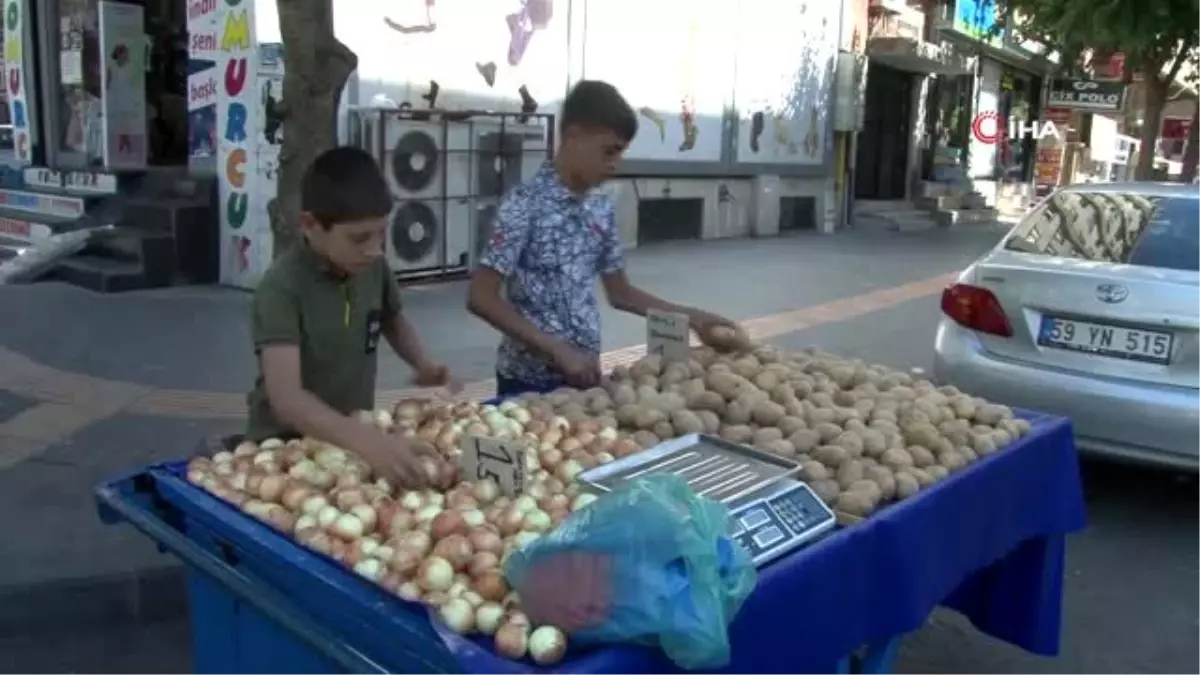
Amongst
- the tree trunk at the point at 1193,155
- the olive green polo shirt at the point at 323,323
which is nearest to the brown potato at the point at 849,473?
the olive green polo shirt at the point at 323,323

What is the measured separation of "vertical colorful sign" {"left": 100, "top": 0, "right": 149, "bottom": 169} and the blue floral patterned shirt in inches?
347

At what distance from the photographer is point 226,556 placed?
2.35m

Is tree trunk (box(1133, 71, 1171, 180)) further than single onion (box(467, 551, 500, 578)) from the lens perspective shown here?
Yes

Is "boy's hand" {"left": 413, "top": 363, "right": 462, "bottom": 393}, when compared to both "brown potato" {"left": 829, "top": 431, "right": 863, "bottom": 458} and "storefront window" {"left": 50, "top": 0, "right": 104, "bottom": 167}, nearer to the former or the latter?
"brown potato" {"left": 829, "top": 431, "right": 863, "bottom": 458}

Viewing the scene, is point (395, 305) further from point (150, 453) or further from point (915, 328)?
point (915, 328)

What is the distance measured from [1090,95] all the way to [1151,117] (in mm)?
6084

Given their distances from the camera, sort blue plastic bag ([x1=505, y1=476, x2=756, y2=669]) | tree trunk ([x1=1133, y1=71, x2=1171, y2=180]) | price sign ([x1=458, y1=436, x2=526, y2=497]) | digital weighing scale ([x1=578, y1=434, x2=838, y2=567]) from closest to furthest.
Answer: blue plastic bag ([x1=505, y1=476, x2=756, y2=669]) → digital weighing scale ([x1=578, y1=434, x2=838, y2=567]) → price sign ([x1=458, y1=436, x2=526, y2=497]) → tree trunk ([x1=1133, y1=71, x2=1171, y2=180])

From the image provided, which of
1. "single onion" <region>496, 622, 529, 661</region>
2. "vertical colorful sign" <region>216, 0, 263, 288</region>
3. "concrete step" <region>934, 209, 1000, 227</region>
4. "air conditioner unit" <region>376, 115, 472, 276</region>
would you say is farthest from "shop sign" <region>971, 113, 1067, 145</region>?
"single onion" <region>496, 622, 529, 661</region>

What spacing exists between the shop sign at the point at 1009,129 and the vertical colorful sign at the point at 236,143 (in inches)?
772

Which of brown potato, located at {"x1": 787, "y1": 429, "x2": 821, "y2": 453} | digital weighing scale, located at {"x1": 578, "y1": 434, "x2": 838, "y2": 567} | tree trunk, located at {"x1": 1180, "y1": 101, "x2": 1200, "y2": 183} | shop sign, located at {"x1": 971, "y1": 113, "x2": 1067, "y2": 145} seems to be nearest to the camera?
digital weighing scale, located at {"x1": 578, "y1": 434, "x2": 838, "y2": 567}

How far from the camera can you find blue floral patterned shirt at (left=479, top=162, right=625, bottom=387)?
3225mm

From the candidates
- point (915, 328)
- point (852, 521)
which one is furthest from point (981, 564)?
point (915, 328)

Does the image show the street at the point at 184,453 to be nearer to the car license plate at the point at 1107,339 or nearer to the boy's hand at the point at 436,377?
the car license plate at the point at 1107,339

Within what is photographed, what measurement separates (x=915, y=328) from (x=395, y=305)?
7635 mm
